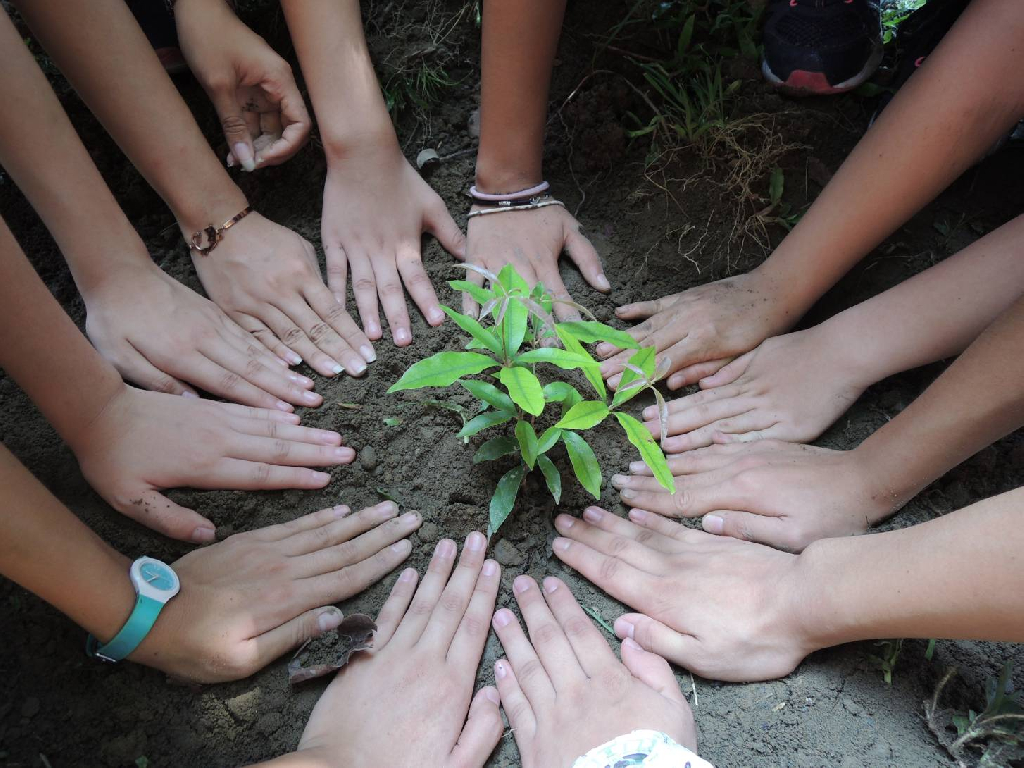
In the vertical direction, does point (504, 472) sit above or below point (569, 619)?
above

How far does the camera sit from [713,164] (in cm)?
205

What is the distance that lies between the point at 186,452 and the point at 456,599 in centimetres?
69

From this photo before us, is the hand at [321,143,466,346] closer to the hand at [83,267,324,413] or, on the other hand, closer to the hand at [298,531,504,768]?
the hand at [83,267,324,413]

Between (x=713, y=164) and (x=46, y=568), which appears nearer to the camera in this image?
(x=46, y=568)

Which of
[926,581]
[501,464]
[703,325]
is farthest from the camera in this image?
[703,325]

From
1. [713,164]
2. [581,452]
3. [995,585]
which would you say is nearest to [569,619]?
[581,452]

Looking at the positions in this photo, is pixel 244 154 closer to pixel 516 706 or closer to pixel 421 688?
A: pixel 421 688

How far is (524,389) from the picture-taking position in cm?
135

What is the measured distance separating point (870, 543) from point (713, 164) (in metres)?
1.19

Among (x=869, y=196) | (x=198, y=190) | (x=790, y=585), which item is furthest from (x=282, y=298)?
(x=869, y=196)

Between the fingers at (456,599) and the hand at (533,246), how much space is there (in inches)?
24.7

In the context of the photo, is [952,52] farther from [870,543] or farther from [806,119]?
[870,543]

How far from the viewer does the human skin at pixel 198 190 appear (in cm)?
175

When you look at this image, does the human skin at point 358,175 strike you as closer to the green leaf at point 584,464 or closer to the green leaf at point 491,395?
the green leaf at point 491,395
